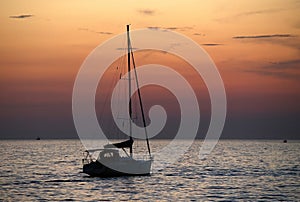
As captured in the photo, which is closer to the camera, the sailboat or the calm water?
the calm water

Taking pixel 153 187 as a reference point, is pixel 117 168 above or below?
above

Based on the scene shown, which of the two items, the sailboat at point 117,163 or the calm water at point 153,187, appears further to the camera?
the sailboat at point 117,163

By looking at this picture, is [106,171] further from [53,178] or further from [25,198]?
[25,198]

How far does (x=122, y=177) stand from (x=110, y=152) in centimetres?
528

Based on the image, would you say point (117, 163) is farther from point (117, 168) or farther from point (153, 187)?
point (153, 187)

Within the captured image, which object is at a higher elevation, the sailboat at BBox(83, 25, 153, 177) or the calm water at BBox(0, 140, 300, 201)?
the sailboat at BBox(83, 25, 153, 177)

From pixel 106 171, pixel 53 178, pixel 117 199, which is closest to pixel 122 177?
pixel 106 171

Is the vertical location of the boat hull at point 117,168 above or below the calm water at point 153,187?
above

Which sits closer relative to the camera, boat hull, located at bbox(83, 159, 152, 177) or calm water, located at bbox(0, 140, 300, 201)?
calm water, located at bbox(0, 140, 300, 201)

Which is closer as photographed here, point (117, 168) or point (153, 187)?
point (153, 187)

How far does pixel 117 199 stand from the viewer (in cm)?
6831

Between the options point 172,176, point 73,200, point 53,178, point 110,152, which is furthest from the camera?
point 172,176

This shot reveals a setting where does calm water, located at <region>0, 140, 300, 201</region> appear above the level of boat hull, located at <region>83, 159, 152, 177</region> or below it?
below

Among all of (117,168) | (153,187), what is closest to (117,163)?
(117,168)
